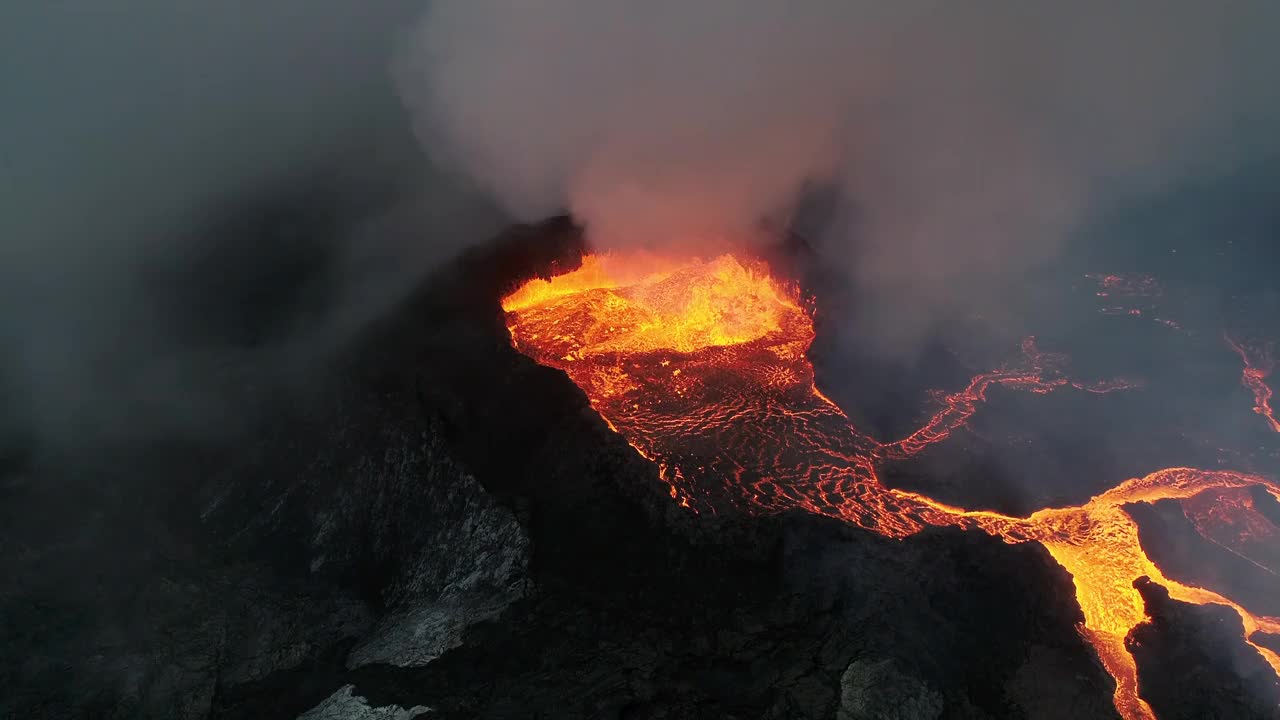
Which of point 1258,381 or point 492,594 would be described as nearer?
point 492,594

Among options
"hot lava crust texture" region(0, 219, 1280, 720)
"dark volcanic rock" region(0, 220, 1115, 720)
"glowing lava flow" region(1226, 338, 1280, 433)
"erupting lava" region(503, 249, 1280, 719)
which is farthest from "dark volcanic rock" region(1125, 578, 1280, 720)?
"glowing lava flow" region(1226, 338, 1280, 433)

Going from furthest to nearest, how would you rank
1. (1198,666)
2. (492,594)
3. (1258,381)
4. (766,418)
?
(1258,381), (766,418), (492,594), (1198,666)

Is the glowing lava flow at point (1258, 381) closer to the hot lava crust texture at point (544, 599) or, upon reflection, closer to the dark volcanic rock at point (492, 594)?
the hot lava crust texture at point (544, 599)

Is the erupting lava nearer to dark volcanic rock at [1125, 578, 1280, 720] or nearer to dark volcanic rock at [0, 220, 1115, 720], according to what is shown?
dark volcanic rock at [1125, 578, 1280, 720]

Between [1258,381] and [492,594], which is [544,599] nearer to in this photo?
[492,594]

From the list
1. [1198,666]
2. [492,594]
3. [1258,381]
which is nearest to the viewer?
[1198,666]

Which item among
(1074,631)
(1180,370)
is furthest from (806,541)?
(1180,370)

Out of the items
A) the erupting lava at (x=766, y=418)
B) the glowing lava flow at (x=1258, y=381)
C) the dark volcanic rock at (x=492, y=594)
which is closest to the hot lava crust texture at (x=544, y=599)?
the dark volcanic rock at (x=492, y=594)

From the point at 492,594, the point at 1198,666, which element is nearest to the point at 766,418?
the point at 492,594

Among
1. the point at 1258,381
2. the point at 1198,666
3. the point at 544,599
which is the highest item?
the point at 1258,381
